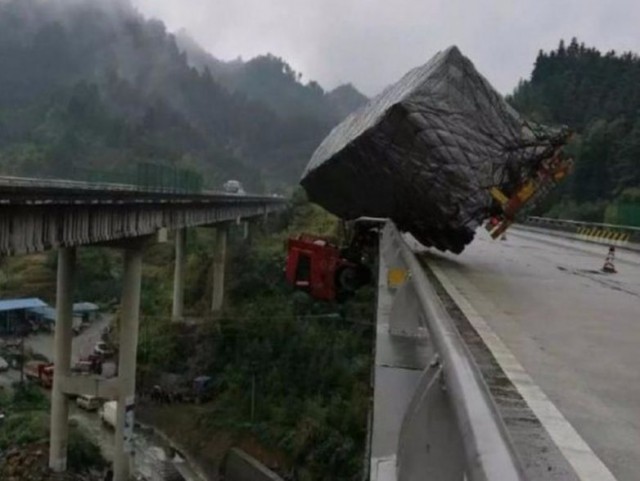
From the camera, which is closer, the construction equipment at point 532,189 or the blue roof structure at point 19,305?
the construction equipment at point 532,189

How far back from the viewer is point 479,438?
1.84 metres

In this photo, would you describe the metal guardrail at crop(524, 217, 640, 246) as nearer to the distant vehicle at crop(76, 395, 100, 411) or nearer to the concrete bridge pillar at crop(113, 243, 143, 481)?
the concrete bridge pillar at crop(113, 243, 143, 481)

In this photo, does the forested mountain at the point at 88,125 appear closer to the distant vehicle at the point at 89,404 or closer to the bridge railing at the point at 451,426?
the distant vehicle at the point at 89,404

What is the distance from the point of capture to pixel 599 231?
35938 millimetres

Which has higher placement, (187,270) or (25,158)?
(25,158)

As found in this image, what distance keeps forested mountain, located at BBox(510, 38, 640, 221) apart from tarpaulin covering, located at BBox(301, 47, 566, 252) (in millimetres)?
42700

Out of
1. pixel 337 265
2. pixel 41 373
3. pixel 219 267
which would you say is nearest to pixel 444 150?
pixel 337 265

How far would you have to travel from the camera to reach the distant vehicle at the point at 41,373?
135 ft

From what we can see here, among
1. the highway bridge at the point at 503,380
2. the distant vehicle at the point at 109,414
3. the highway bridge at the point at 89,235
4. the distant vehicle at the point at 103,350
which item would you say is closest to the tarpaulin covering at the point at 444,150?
the highway bridge at the point at 503,380

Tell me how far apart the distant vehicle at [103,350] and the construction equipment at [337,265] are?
2697 cm

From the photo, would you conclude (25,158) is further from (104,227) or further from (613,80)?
(104,227)

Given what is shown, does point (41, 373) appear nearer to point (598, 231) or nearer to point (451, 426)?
point (598, 231)

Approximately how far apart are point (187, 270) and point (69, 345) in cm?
2809

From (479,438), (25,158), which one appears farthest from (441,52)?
(25,158)
